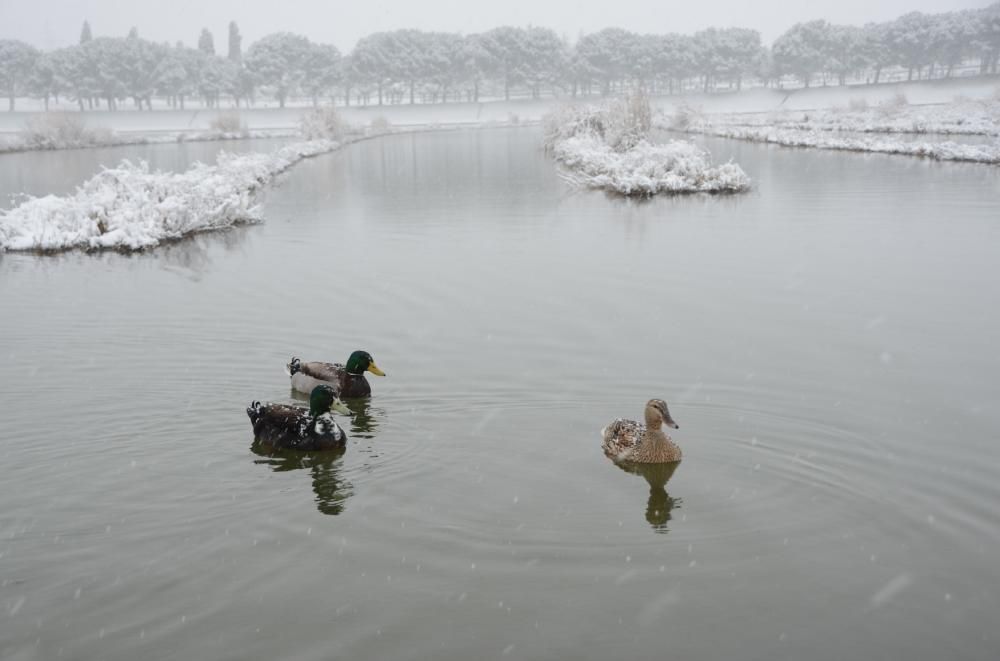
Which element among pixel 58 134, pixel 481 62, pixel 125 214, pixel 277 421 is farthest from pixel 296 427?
pixel 481 62

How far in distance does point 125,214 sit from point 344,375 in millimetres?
13328

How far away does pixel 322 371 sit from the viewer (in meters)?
9.45

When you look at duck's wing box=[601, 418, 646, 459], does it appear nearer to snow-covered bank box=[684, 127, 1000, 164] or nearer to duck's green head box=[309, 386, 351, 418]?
duck's green head box=[309, 386, 351, 418]

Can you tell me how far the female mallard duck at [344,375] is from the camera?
370 inches

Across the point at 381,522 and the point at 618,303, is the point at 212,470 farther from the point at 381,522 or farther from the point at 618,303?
the point at 618,303

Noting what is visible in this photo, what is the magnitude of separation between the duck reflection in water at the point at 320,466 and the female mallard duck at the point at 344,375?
1.19 metres

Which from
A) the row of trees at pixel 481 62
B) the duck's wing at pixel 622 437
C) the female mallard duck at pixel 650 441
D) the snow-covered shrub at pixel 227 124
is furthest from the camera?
the row of trees at pixel 481 62

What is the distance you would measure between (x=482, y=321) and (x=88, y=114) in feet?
318

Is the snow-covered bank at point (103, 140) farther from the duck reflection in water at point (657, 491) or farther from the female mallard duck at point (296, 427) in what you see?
the duck reflection in water at point (657, 491)

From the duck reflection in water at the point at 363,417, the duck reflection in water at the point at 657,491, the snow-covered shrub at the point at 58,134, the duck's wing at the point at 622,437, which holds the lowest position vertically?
the duck reflection in water at the point at 657,491

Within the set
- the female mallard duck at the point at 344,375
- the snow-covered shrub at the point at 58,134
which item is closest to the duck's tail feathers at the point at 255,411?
the female mallard duck at the point at 344,375

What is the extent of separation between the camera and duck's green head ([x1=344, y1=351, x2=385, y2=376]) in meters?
9.45

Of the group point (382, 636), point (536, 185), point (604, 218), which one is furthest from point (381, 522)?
point (536, 185)

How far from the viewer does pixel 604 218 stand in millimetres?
22594
